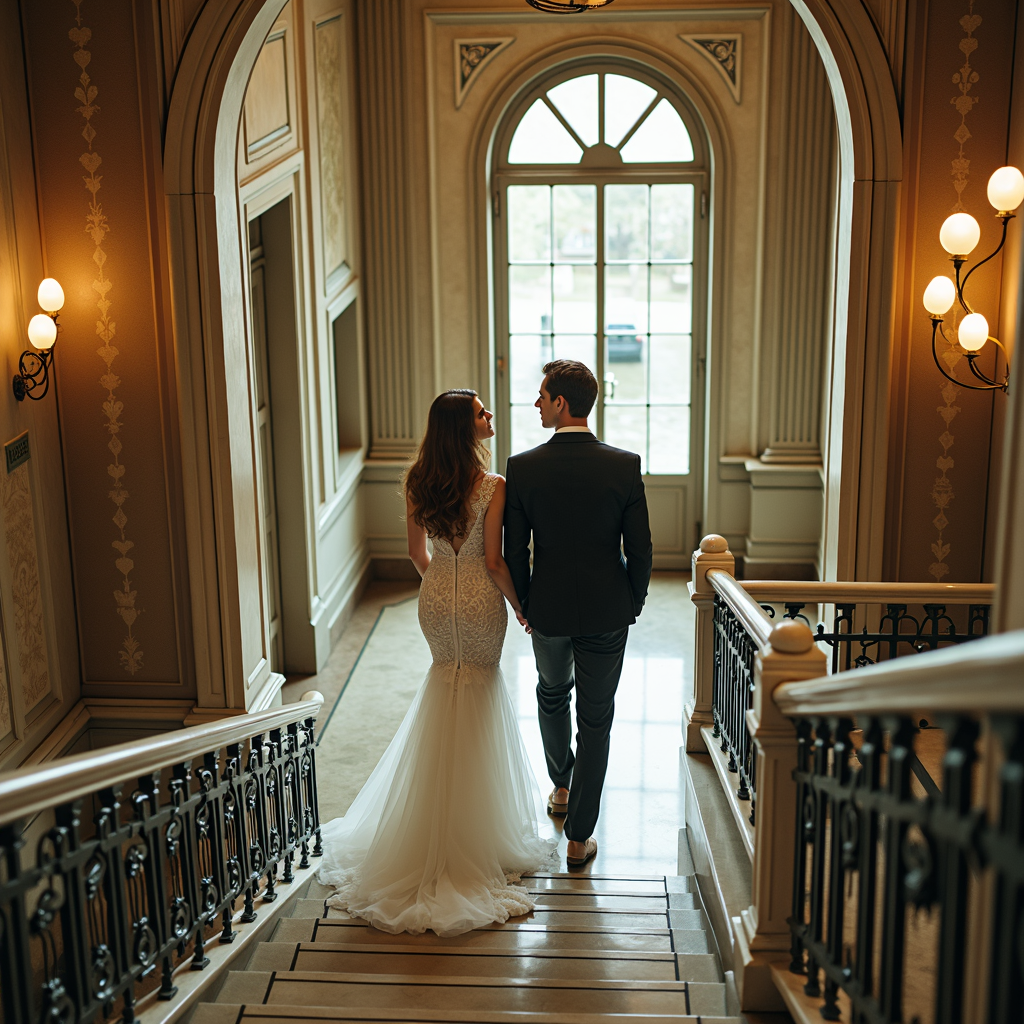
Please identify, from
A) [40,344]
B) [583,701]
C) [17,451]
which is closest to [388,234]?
[40,344]

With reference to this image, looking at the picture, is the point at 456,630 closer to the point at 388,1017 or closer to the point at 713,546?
the point at 713,546

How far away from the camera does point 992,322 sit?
4508mm

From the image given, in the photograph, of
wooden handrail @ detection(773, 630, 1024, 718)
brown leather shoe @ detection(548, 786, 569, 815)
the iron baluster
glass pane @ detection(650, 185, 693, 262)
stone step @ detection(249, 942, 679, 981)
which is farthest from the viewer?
glass pane @ detection(650, 185, 693, 262)

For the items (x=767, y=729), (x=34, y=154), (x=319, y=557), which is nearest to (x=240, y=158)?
(x=34, y=154)

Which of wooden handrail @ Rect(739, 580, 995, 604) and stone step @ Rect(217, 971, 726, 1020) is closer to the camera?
stone step @ Rect(217, 971, 726, 1020)

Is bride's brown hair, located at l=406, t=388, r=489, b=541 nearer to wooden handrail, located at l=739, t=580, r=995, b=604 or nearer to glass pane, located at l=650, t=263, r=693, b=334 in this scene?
wooden handrail, located at l=739, t=580, r=995, b=604

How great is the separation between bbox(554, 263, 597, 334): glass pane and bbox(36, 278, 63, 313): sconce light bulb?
4.73m

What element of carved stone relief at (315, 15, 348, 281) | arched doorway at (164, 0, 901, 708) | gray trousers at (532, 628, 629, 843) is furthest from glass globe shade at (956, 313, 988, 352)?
carved stone relief at (315, 15, 348, 281)

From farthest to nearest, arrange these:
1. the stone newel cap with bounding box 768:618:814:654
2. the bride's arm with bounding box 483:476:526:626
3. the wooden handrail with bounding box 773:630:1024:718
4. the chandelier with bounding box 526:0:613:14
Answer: the chandelier with bounding box 526:0:613:14
the bride's arm with bounding box 483:476:526:626
the stone newel cap with bounding box 768:618:814:654
the wooden handrail with bounding box 773:630:1024:718

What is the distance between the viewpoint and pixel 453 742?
3984 millimetres

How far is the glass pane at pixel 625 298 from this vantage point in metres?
8.41

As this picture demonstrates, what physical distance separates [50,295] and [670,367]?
5181 millimetres

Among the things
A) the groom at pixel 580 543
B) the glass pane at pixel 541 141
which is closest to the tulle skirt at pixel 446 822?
the groom at pixel 580 543

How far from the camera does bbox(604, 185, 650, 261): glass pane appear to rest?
8.27 meters
